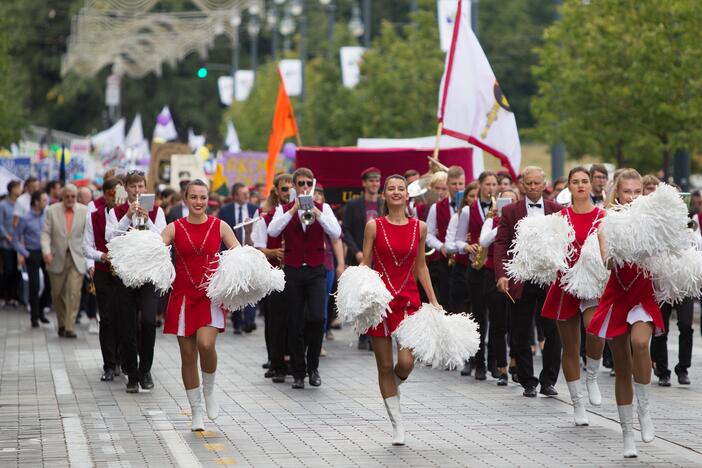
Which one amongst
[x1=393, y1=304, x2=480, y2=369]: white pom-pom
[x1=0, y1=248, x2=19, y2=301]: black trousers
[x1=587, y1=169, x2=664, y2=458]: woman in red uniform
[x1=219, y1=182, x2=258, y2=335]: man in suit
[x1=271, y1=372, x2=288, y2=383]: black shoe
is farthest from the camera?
[x1=0, y1=248, x2=19, y2=301]: black trousers

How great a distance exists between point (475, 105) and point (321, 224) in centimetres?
721

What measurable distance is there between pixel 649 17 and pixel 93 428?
57.0 ft

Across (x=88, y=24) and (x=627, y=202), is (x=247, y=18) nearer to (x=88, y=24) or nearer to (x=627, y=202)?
(x=88, y=24)

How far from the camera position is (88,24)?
41.4 metres

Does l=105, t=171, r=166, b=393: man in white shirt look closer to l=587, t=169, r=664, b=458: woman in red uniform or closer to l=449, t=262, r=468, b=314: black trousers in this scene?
l=449, t=262, r=468, b=314: black trousers

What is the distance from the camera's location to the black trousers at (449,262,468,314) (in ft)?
→ 51.8

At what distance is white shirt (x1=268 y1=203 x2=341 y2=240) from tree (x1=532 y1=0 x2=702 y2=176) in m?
11.8

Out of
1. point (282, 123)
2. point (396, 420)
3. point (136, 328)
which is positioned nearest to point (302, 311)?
point (136, 328)

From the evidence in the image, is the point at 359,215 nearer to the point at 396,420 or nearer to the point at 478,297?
the point at 478,297

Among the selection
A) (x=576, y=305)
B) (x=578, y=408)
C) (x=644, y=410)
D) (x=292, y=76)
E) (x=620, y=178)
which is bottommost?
(x=578, y=408)

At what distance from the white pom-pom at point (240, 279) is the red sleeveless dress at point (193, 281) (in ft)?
0.32

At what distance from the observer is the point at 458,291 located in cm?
1587

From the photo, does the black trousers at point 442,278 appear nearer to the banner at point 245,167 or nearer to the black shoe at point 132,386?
the black shoe at point 132,386

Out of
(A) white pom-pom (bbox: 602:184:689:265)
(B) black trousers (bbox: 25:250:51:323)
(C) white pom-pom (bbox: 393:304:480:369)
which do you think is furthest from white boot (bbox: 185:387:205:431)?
(B) black trousers (bbox: 25:250:51:323)
